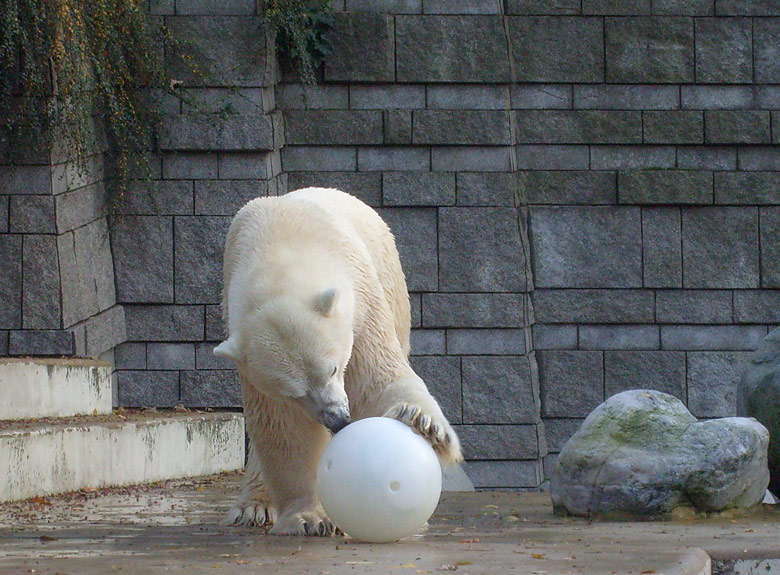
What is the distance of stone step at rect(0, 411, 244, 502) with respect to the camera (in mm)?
5484

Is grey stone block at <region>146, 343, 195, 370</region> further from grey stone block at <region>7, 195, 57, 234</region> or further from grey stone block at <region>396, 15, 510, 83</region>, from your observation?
grey stone block at <region>396, 15, 510, 83</region>

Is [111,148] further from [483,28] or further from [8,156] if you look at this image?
[483,28]

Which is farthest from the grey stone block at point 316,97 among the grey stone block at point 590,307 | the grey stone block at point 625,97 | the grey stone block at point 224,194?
the grey stone block at point 590,307

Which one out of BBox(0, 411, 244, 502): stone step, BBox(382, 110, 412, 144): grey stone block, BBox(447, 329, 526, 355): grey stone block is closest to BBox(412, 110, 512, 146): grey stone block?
BBox(382, 110, 412, 144): grey stone block

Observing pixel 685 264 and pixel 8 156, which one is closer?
pixel 8 156

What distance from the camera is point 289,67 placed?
7.96 meters

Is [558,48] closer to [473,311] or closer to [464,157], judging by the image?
[464,157]

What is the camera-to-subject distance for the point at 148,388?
7625 mm

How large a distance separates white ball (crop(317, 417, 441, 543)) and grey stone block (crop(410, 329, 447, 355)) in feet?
12.8

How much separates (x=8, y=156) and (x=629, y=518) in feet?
12.7

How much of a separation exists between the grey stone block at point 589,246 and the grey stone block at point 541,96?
0.67m

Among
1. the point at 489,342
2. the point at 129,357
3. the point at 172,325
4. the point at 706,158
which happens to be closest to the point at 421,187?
the point at 489,342

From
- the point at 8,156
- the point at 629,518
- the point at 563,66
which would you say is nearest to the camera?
the point at 629,518

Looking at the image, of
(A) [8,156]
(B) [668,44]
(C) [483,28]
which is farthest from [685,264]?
(A) [8,156]
